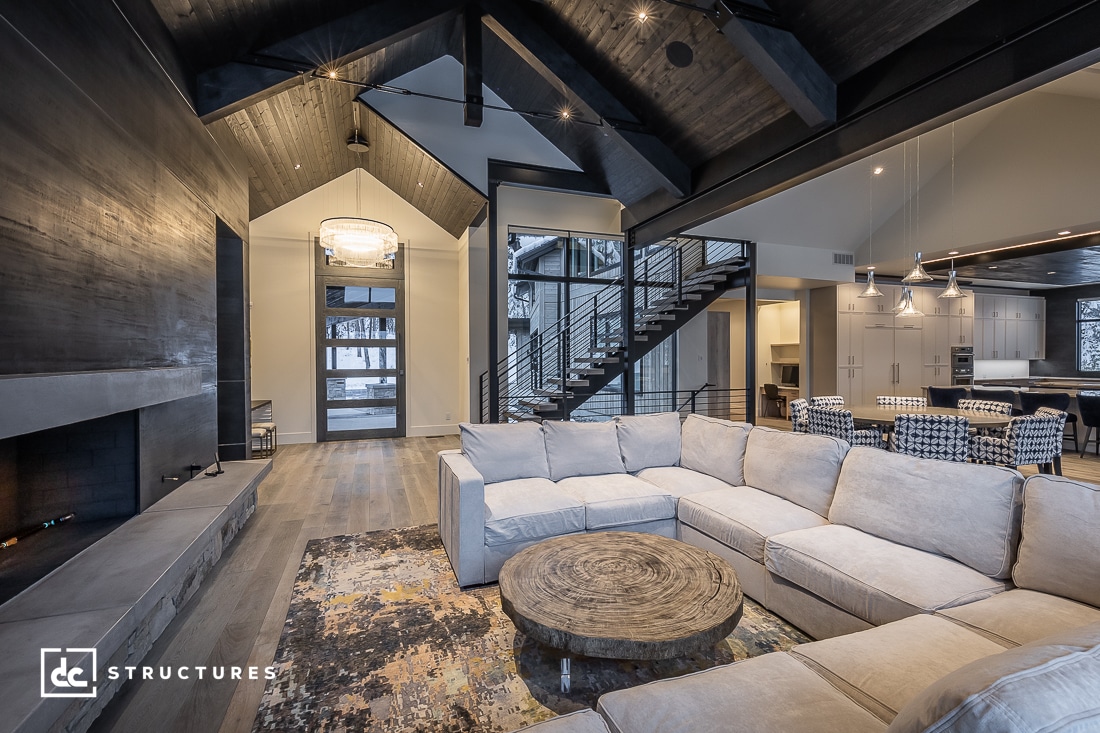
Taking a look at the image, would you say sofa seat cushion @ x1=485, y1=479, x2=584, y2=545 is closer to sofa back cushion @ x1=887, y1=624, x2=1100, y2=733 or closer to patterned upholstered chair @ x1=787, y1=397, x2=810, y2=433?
sofa back cushion @ x1=887, y1=624, x2=1100, y2=733

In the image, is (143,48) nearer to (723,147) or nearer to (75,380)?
(75,380)

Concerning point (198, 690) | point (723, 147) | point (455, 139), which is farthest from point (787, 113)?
point (198, 690)

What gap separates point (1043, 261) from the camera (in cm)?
741

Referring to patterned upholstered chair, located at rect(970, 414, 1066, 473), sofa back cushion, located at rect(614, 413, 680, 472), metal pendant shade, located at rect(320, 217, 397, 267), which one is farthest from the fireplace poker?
patterned upholstered chair, located at rect(970, 414, 1066, 473)

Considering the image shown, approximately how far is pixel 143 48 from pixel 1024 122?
29.1 feet

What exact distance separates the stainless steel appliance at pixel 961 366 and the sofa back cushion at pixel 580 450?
942 centimetres

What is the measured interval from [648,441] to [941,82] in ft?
9.34

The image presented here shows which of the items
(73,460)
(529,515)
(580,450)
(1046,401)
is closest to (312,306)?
(73,460)

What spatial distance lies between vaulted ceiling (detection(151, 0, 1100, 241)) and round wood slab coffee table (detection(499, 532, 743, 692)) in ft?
9.33

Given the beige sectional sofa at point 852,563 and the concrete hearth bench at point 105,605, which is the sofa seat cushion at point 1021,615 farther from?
the concrete hearth bench at point 105,605

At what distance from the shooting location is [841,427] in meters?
4.39

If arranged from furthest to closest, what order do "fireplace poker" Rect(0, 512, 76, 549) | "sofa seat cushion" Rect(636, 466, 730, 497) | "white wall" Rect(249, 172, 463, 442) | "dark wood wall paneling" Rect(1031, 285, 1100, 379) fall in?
"dark wood wall paneling" Rect(1031, 285, 1100, 379) → "white wall" Rect(249, 172, 463, 442) → "sofa seat cushion" Rect(636, 466, 730, 497) → "fireplace poker" Rect(0, 512, 76, 549)

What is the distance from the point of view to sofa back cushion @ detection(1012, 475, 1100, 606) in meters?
1.68

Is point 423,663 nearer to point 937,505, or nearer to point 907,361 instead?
point 937,505
